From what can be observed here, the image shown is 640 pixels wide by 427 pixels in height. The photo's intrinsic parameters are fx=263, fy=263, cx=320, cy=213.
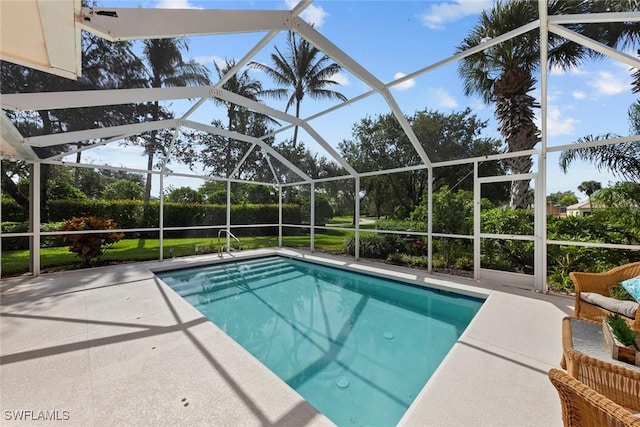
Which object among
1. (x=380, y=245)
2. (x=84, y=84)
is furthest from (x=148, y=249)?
(x=380, y=245)

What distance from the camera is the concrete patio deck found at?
2029 millimetres

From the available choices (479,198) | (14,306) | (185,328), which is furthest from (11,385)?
(479,198)

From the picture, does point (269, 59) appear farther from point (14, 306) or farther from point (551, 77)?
point (14, 306)

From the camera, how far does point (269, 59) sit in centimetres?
1286

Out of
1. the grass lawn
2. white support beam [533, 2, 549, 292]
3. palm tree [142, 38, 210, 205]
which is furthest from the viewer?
palm tree [142, 38, 210, 205]

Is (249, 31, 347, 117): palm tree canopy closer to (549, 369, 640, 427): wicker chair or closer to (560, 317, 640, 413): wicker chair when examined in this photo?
(560, 317, 640, 413): wicker chair

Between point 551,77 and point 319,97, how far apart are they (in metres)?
9.70

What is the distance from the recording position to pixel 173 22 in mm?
2676

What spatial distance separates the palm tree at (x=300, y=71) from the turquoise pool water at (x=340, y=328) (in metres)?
8.13

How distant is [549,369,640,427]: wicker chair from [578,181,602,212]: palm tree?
539 cm

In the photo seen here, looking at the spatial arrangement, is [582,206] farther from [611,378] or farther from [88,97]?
[88,97]

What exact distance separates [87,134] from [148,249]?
5.10 metres

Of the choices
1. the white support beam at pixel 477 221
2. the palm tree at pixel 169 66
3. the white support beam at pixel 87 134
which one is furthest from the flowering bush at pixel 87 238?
the white support beam at pixel 477 221

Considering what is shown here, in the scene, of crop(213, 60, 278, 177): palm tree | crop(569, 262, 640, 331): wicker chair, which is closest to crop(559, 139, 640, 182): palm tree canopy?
crop(569, 262, 640, 331): wicker chair
